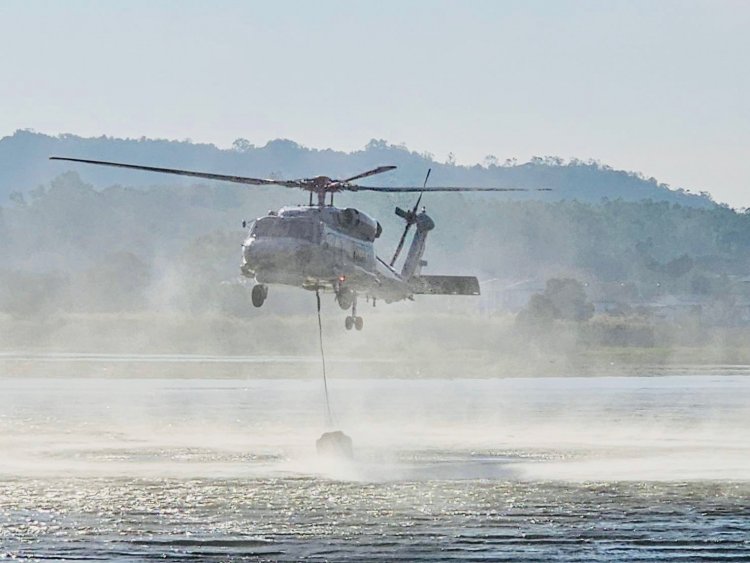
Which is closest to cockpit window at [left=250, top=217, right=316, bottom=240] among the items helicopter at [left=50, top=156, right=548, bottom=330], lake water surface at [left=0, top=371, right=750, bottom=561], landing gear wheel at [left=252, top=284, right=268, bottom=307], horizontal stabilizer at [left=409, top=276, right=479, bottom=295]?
helicopter at [left=50, top=156, right=548, bottom=330]

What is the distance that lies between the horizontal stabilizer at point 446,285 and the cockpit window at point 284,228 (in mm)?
14029

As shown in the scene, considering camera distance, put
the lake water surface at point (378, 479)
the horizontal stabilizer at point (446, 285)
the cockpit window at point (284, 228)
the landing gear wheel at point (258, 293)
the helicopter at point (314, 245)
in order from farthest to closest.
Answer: the horizontal stabilizer at point (446, 285) < the landing gear wheel at point (258, 293) < the cockpit window at point (284, 228) < the helicopter at point (314, 245) < the lake water surface at point (378, 479)

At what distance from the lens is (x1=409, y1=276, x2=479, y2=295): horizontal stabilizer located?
7159cm

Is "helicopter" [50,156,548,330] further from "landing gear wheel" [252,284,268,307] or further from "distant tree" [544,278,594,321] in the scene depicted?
"distant tree" [544,278,594,321]

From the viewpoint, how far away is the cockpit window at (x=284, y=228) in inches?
2281

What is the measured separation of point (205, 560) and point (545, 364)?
4414 inches

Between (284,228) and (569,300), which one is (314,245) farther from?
(569,300)

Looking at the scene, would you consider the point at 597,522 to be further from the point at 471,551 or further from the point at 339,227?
the point at 339,227

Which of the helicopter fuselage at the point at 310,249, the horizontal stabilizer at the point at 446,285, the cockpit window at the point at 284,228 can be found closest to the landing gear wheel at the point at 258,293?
the helicopter fuselage at the point at 310,249

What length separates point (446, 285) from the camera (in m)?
72.4

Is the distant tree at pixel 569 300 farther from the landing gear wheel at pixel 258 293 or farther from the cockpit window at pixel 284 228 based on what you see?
the cockpit window at pixel 284 228

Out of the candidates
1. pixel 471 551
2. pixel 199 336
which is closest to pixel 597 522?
pixel 471 551

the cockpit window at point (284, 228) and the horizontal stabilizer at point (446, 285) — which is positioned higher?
the cockpit window at point (284, 228)

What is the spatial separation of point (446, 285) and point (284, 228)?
51.6 feet
